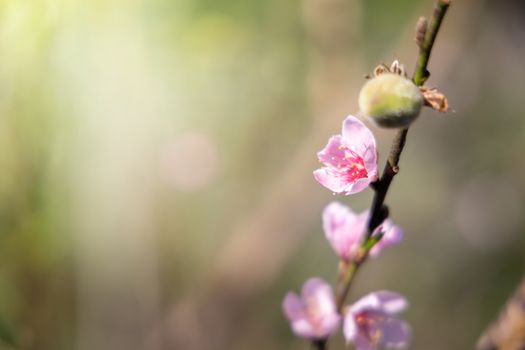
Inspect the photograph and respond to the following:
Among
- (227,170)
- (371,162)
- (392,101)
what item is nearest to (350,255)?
(371,162)

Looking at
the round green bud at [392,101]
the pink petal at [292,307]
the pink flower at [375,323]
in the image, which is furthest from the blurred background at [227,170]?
the round green bud at [392,101]

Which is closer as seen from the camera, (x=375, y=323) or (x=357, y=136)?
(x=357, y=136)

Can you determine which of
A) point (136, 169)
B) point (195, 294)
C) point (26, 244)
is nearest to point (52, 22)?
point (26, 244)

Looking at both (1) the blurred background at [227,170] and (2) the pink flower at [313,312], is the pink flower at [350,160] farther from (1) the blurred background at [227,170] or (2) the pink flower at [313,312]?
(1) the blurred background at [227,170]

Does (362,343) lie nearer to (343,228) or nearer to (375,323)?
(375,323)

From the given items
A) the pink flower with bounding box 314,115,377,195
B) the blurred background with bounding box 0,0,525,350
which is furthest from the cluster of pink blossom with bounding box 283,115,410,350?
the blurred background with bounding box 0,0,525,350

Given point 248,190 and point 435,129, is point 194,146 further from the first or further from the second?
point 435,129

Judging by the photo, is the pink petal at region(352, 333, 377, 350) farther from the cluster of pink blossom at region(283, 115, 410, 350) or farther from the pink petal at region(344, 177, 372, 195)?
the pink petal at region(344, 177, 372, 195)
